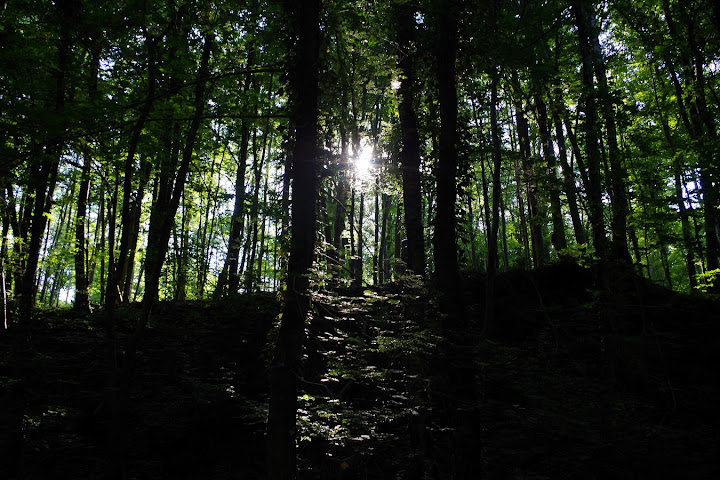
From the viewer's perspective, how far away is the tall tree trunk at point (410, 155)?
716cm

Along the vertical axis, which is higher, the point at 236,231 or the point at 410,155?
the point at 236,231

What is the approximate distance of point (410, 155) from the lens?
771 centimetres

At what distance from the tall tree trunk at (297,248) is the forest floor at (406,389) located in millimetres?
292

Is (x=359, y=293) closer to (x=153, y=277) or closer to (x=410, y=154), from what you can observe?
(x=410, y=154)

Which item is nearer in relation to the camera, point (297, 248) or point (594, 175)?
point (297, 248)

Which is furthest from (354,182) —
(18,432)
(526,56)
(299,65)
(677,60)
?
(677,60)

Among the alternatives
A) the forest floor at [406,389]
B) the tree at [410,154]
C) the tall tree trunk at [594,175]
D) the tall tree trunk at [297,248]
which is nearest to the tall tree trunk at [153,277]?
the forest floor at [406,389]

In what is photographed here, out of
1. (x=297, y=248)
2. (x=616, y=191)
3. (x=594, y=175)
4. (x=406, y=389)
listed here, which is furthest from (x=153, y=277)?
(x=616, y=191)

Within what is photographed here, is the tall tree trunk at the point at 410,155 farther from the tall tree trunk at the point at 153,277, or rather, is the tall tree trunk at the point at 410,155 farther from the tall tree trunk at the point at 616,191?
the tall tree trunk at the point at 153,277

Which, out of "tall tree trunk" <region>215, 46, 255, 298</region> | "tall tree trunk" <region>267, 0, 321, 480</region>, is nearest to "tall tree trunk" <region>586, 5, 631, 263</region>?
"tall tree trunk" <region>267, 0, 321, 480</region>

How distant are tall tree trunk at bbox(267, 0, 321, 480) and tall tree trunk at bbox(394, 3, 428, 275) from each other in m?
2.74

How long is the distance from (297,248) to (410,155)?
4.02 m

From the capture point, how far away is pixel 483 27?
571cm

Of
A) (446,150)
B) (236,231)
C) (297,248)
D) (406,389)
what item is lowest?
(406,389)
